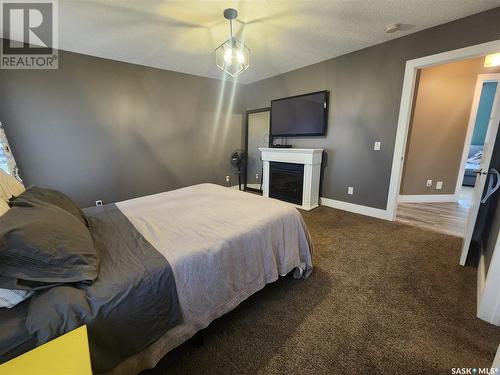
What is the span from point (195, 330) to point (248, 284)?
406 millimetres

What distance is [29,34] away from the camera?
8.16 feet

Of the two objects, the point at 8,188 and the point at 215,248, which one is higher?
the point at 8,188

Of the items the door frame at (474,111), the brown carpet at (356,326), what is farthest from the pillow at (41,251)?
the door frame at (474,111)

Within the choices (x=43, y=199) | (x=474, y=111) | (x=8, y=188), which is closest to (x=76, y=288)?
(x=43, y=199)

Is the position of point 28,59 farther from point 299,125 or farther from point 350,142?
point 350,142

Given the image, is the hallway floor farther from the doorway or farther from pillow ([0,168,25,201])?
pillow ([0,168,25,201])

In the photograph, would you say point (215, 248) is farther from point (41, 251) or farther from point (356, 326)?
point (356, 326)

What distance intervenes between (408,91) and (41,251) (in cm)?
375

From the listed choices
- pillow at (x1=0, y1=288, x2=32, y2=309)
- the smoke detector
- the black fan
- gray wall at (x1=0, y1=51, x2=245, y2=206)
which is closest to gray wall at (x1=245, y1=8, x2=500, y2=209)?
the smoke detector

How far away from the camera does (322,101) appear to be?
3.47 meters

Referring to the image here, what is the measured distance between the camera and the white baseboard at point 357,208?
10.2 feet

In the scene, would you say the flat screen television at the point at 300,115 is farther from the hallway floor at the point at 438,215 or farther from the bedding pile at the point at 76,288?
the bedding pile at the point at 76,288

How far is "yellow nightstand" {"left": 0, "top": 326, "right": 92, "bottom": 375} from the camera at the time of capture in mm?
575

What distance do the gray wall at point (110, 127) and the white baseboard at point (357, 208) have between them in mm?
2466
